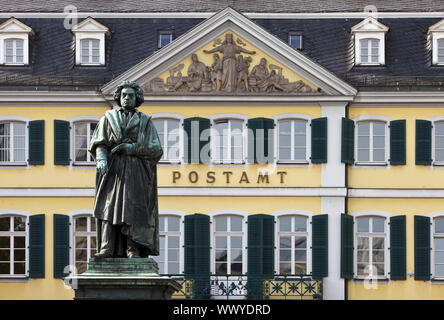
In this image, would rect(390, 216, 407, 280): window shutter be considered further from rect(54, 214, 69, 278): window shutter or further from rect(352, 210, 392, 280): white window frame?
rect(54, 214, 69, 278): window shutter

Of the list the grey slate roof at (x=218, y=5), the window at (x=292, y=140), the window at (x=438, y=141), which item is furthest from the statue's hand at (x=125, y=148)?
the grey slate roof at (x=218, y=5)

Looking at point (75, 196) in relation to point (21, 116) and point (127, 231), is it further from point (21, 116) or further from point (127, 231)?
point (127, 231)

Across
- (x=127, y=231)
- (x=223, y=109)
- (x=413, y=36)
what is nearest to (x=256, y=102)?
(x=223, y=109)

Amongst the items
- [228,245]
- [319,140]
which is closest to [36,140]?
[228,245]

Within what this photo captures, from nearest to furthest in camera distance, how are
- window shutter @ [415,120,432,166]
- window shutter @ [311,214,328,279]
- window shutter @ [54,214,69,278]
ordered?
window shutter @ [311,214,328,279] → window shutter @ [54,214,69,278] → window shutter @ [415,120,432,166]

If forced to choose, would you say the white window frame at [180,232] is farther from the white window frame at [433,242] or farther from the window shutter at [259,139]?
the white window frame at [433,242]

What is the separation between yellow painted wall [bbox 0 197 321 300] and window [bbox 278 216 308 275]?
0.42 metres

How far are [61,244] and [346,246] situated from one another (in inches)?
305

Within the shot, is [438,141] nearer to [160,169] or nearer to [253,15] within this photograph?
[253,15]

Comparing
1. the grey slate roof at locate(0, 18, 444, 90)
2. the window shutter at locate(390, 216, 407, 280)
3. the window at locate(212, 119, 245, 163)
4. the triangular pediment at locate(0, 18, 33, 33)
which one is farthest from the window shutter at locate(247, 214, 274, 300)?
the triangular pediment at locate(0, 18, 33, 33)

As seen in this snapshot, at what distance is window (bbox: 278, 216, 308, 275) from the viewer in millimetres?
36844

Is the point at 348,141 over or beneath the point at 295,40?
beneath

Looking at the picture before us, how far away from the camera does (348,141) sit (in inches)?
1470
